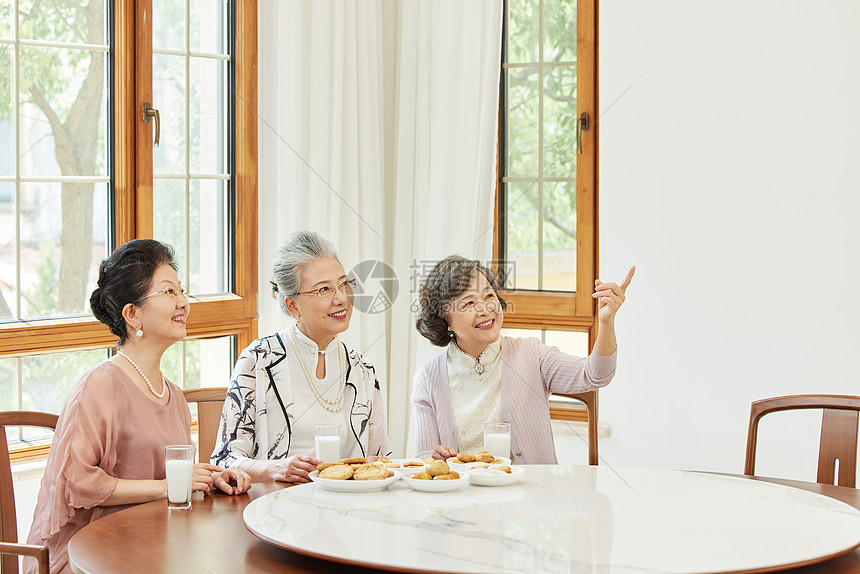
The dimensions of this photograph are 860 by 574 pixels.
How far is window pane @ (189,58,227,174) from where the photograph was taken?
3.38m

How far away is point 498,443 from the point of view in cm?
207

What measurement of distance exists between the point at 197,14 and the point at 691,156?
188cm

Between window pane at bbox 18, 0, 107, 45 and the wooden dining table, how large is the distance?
1828mm

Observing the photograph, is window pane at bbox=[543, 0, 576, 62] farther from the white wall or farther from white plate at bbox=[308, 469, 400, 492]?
white plate at bbox=[308, 469, 400, 492]

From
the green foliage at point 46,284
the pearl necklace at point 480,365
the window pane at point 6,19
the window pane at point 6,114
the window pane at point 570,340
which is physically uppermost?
the window pane at point 6,19

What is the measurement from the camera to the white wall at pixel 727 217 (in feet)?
9.89

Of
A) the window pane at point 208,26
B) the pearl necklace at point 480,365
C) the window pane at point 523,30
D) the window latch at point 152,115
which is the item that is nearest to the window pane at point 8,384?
the window latch at point 152,115

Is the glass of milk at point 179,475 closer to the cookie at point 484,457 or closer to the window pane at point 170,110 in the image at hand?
the cookie at point 484,457

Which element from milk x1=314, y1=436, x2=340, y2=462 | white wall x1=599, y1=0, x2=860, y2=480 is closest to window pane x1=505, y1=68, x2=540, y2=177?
white wall x1=599, y1=0, x2=860, y2=480

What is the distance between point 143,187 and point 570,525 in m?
2.15

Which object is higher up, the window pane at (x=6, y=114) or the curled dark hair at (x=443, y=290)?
the window pane at (x=6, y=114)

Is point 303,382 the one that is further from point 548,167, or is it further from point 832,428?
point 548,167

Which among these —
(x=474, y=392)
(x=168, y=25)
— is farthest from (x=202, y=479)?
(x=168, y=25)

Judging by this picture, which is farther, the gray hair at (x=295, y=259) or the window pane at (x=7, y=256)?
the window pane at (x=7, y=256)
